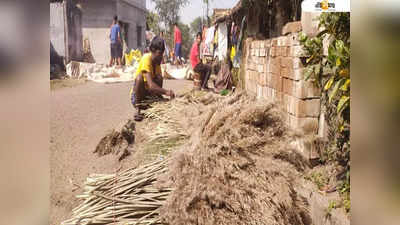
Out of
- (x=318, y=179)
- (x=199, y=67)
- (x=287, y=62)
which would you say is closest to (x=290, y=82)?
(x=287, y=62)

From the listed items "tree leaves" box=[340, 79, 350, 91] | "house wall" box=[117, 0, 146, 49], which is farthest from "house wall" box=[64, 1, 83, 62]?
"tree leaves" box=[340, 79, 350, 91]

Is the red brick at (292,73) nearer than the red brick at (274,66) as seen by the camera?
Yes

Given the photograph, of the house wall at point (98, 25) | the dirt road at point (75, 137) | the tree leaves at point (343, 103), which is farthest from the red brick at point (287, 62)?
the house wall at point (98, 25)

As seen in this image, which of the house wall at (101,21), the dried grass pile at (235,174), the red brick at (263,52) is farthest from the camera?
the red brick at (263,52)

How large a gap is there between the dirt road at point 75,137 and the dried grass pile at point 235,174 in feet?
2.54

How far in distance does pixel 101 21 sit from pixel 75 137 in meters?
1.07

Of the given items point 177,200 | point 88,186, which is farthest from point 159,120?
point 177,200

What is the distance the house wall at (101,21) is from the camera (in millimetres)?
3425

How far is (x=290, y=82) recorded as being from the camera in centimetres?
382

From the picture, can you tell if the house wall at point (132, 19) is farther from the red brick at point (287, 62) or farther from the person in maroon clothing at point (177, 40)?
the red brick at point (287, 62)

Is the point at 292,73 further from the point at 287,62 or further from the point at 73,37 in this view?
the point at 73,37

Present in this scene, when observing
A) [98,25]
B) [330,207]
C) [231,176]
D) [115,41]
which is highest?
[98,25]

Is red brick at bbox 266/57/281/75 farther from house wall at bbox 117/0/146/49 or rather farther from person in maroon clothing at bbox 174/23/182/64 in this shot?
house wall at bbox 117/0/146/49
